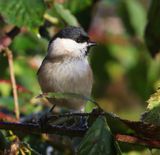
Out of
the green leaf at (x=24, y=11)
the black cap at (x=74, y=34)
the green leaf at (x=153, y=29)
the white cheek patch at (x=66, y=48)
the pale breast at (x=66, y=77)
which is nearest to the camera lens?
the green leaf at (x=24, y=11)

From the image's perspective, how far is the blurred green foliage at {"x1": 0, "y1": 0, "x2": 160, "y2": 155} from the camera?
2.58m

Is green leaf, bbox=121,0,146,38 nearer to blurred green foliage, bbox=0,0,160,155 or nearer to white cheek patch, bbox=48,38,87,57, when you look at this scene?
blurred green foliage, bbox=0,0,160,155

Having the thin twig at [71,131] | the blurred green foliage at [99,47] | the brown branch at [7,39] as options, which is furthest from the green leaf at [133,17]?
the thin twig at [71,131]

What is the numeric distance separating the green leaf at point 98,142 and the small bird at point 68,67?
1475mm

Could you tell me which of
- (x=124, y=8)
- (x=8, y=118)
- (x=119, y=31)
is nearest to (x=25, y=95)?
(x=8, y=118)

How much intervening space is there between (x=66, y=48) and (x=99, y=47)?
845 mm

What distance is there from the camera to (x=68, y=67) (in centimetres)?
322

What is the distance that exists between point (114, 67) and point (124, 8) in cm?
53

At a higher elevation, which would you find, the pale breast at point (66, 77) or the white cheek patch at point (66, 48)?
the white cheek patch at point (66, 48)

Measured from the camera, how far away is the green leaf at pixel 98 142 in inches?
58.6

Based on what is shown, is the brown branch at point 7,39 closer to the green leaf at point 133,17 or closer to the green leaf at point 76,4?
the green leaf at point 76,4

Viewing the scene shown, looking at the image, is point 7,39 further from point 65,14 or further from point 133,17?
point 133,17

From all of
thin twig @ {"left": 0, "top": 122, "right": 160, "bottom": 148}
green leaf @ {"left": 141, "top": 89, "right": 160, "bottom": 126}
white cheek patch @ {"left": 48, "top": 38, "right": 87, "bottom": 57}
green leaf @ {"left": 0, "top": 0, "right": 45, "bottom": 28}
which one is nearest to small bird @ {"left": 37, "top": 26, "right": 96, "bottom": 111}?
white cheek patch @ {"left": 48, "top": 38, "right": 87, "bottom": 57}

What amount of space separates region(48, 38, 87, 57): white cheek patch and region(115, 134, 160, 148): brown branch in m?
1.90
